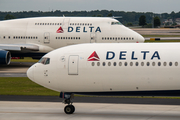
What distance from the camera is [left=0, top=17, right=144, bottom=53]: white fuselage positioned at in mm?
45156

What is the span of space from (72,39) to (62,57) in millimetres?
26141

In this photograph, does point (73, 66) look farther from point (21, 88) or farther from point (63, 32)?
point (63, 32)

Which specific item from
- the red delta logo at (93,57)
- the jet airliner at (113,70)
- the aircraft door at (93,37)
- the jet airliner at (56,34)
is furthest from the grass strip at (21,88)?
the aircraft door at (93,37)

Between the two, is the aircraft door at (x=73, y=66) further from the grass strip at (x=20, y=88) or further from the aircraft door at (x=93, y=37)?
the aircraft door at (x=93, y=37)

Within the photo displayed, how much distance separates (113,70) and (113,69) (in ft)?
0.17

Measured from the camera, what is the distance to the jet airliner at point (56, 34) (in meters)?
45.1

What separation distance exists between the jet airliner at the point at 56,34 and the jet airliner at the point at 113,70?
25.7 m

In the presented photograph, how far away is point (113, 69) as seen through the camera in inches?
733

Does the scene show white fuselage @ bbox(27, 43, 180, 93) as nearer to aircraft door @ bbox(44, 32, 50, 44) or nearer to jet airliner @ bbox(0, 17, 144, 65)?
jet airliner @ bbox(0, 17, 144, 65)

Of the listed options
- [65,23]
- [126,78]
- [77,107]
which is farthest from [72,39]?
[126,78]

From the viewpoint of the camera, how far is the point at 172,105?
72.7 feet

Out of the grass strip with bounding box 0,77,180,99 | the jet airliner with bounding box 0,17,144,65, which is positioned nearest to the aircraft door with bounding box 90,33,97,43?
the jet airliner with bounding box 0,17,144,65

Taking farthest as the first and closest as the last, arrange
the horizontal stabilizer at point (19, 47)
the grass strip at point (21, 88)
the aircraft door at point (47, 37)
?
1. the aircraft door at point (47, 37)
2. the horizontal stabilizer at point (19, 47)
3. the grass strip at point (21, 88)

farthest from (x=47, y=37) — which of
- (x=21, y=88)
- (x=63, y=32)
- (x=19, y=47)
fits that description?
(x=21, y=88)
